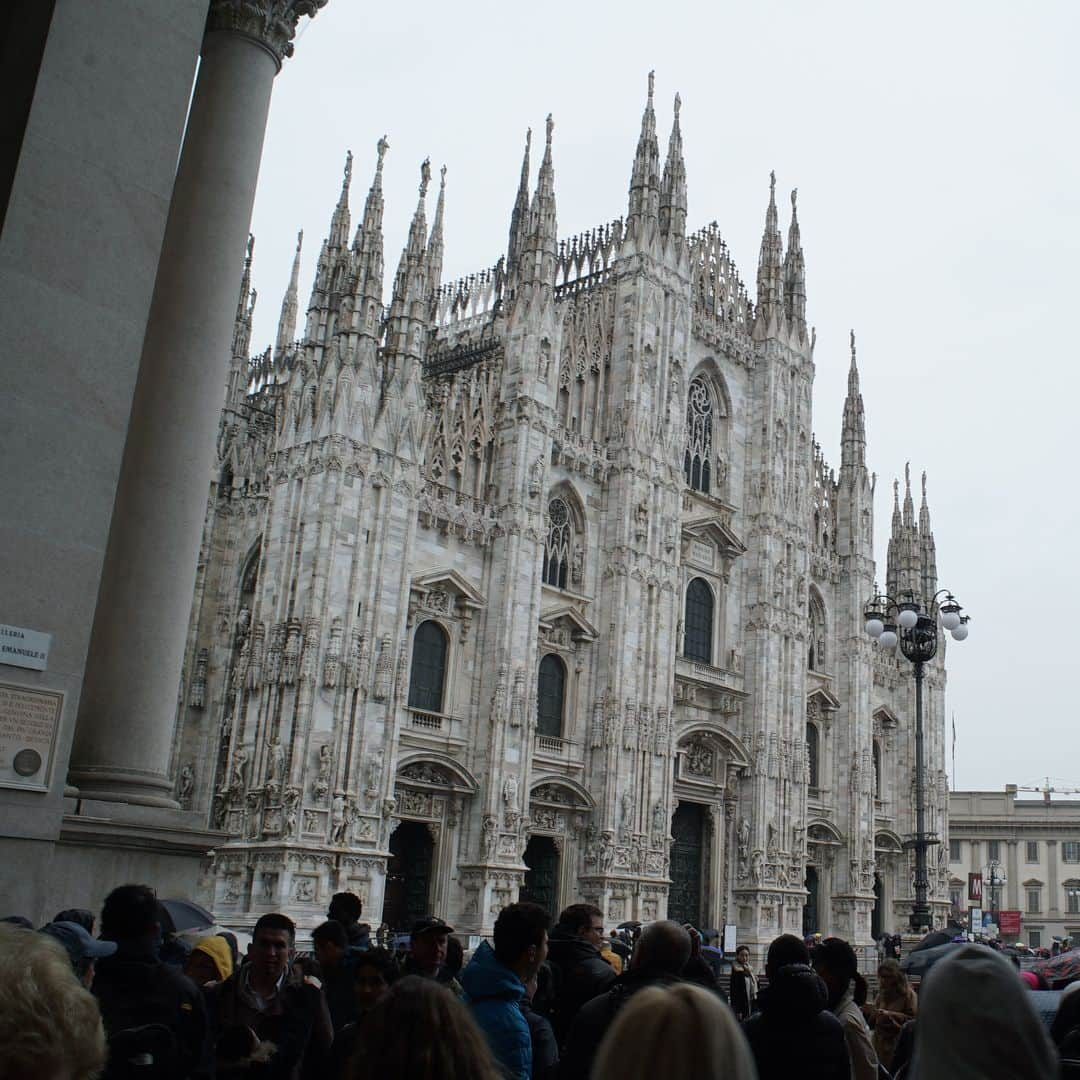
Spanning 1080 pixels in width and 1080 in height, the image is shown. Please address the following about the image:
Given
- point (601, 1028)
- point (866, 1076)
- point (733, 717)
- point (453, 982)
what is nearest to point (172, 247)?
point (453, 982)

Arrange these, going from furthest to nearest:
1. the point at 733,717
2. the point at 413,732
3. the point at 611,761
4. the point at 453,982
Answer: the point at 733,717
the point at 611,761
the point at 413,732
the point at 453,982

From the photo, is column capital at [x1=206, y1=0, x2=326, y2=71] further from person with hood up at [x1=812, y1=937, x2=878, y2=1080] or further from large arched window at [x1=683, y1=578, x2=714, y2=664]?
large arched window at [x1=683, y1=578, x2=714, y2=664]

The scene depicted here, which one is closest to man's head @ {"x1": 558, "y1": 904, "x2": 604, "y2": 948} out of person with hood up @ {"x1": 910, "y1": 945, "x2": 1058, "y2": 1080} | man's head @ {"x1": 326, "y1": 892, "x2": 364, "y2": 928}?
man's head @ {"x1": 326, "y1": 892, "x2": 364, "y2": 928}

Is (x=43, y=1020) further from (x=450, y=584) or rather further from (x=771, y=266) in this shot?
(x=771, y=266)

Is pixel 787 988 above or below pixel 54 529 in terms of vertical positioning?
below

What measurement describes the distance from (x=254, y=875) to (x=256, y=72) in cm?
1836

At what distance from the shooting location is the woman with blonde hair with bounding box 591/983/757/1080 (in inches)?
94.4

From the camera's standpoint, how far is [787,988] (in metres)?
5.21

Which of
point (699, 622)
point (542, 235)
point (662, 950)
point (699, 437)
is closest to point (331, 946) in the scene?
point (662, 950)

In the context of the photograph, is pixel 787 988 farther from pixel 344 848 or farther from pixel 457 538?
pixel 457 538

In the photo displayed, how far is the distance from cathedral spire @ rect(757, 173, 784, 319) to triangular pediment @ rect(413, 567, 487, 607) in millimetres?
16627

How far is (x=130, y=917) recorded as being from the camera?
16.0 ft

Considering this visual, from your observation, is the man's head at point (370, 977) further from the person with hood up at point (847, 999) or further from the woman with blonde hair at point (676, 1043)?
the woman with blonde hair at point (676, 1043)

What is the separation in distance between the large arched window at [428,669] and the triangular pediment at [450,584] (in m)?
0.84
